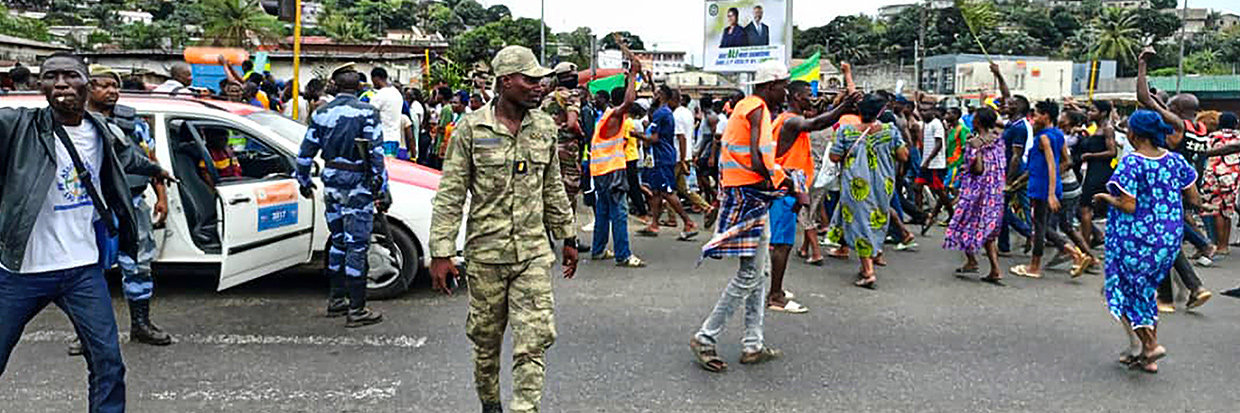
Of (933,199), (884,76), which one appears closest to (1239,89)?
(884,76)

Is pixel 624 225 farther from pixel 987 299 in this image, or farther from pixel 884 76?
pixel 884 76

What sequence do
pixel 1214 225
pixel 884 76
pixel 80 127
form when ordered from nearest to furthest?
pixel 80 127, pixel 1214 225, pixel 884 76

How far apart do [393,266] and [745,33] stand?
885cm

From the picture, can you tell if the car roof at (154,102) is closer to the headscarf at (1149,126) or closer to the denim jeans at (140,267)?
the denim jeans at (140,267)

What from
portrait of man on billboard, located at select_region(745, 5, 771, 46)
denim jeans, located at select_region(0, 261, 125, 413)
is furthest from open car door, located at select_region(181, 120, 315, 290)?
portrait of man on billboard, located at select_region(745, 5, 771, 46)

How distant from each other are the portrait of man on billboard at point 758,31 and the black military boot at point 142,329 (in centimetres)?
1023

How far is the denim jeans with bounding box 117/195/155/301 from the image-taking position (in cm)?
563

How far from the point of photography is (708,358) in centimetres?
531

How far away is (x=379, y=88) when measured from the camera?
10.3m

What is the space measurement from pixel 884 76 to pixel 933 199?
52.4 m

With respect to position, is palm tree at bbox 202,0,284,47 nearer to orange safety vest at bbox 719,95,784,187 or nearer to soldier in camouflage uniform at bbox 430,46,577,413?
orange safety vest at bbox 719,95,784,187

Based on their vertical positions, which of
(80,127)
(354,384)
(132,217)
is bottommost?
(354,384)

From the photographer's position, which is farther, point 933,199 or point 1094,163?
point 933,199

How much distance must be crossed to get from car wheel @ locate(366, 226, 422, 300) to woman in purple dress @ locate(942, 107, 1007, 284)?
15.3ft
